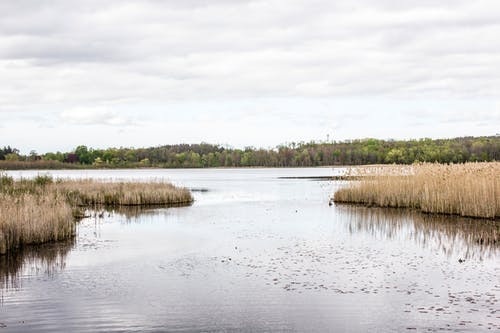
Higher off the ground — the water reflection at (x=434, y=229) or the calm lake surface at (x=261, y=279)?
the water reflection at (x=434, y=229)

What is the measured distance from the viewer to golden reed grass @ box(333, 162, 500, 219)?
20.0 metres

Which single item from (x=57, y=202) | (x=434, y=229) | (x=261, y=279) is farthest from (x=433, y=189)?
(x=57, y=202)

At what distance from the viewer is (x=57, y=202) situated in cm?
1841

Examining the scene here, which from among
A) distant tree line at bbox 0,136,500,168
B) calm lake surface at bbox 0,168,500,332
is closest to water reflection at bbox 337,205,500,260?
calm lake surface at bbox 0,168,500,332

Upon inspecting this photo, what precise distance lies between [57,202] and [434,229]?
41.1 ft

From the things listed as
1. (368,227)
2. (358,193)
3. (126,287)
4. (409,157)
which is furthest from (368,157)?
(126,287)

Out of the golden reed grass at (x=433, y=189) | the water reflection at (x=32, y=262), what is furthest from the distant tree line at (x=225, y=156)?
the water reflection at (x=32, y=262)

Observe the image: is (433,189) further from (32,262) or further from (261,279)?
(32,262)

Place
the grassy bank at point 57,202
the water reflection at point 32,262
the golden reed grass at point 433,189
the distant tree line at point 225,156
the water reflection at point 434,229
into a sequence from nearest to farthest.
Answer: the water reflection at point 32,262
the water reflection at point 434,229
the grassy bank at point 57,202
the golden reed grass at point 433,189
the distant tree line at point 225,156

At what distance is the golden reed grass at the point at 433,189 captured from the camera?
65.5 feet

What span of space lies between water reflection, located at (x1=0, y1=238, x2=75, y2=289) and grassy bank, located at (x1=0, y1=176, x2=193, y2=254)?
493 millimetres

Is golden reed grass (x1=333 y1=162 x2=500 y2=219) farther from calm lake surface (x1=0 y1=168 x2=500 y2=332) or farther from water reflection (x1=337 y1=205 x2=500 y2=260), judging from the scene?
calm lake surface (x1=0 y1=168 x2=500 y2=332)

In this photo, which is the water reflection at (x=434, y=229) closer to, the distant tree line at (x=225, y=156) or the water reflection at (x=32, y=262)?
the water reflection at (x=32, y=262)

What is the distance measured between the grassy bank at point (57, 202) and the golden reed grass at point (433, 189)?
987cm
